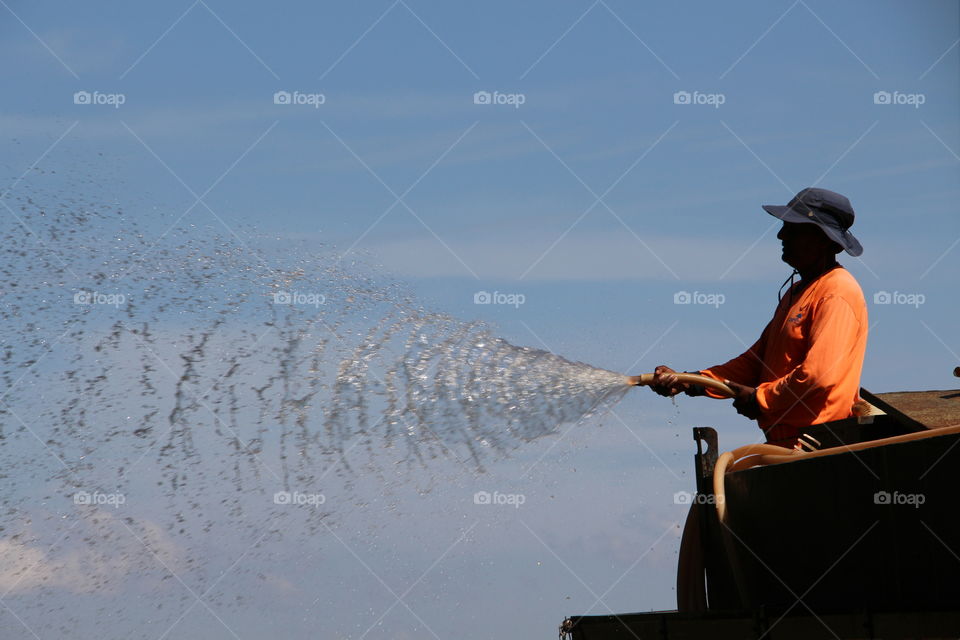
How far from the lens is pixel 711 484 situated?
7539 mm

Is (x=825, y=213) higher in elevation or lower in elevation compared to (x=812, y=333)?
higher

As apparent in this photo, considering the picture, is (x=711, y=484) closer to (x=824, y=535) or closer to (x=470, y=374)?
(x=824, y=535)

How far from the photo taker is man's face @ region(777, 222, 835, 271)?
25.1ft

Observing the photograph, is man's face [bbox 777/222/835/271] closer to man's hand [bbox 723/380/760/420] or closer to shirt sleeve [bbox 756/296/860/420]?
shirt sleeve [bbox 756/296/860/420]

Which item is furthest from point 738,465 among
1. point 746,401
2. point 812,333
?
point 812,333

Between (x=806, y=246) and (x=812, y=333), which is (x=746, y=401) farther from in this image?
(x=806, y=246)

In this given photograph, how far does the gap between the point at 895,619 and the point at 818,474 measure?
92 centimetres

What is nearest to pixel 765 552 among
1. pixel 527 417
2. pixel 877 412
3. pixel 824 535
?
pixel 824 535

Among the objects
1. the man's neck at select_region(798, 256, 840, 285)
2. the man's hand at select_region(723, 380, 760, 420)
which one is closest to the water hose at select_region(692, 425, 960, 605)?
the man's hand at select_region(723, 380, 760, 420)

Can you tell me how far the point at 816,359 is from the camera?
23.4 feet

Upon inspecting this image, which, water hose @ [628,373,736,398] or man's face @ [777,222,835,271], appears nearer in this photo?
man's face @ [777,222,835,271]

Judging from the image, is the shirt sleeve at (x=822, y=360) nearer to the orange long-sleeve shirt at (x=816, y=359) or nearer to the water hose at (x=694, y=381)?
the orange long-sleeve shirt at (x=816, y=359)

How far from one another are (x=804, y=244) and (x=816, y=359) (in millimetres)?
915

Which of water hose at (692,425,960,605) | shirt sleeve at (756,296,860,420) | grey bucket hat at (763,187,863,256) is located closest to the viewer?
water hose at (692,425,960,605)
